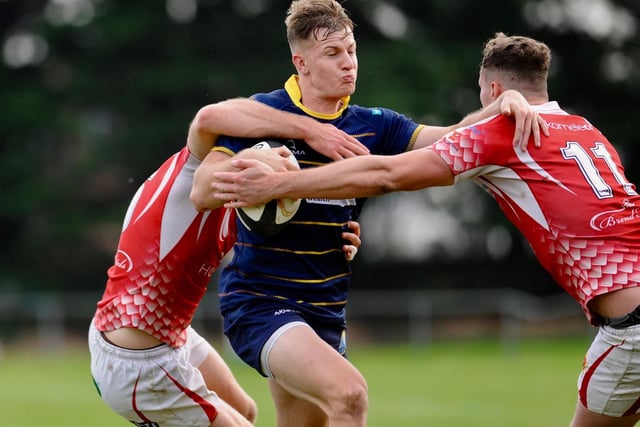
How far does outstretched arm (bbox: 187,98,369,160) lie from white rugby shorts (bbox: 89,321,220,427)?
1295mm

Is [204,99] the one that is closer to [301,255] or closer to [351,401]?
[301,255]

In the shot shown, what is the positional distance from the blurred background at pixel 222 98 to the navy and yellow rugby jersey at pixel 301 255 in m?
19.6

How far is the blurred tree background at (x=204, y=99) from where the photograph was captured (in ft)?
85.1

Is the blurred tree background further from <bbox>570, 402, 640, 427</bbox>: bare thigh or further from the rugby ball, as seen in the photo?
<bbox>570, 402, 640, 427</bbox>: bare thigh

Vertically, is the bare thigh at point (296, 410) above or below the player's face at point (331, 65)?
below

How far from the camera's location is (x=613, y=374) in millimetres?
5141

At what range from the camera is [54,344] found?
22.0 metres

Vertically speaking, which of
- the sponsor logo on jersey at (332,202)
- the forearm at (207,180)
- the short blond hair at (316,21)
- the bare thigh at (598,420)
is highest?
the short blond hair at (316,21)

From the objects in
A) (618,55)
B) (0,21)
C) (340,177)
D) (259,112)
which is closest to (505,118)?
(340,177)

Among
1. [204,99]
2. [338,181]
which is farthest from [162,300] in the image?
[204,99]

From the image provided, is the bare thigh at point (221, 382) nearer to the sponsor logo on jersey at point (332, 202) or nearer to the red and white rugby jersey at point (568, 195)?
the sponsor logo on jersey at point (332, 202)

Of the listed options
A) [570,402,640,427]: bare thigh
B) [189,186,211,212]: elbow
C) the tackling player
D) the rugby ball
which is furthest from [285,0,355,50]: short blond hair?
[570,402,640,427]: bare thigh

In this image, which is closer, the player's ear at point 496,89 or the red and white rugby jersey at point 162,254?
the player's ear at point 496,89

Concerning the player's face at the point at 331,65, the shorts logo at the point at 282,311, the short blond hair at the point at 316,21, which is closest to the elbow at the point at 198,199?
the shorts logo at the point at 282,311
